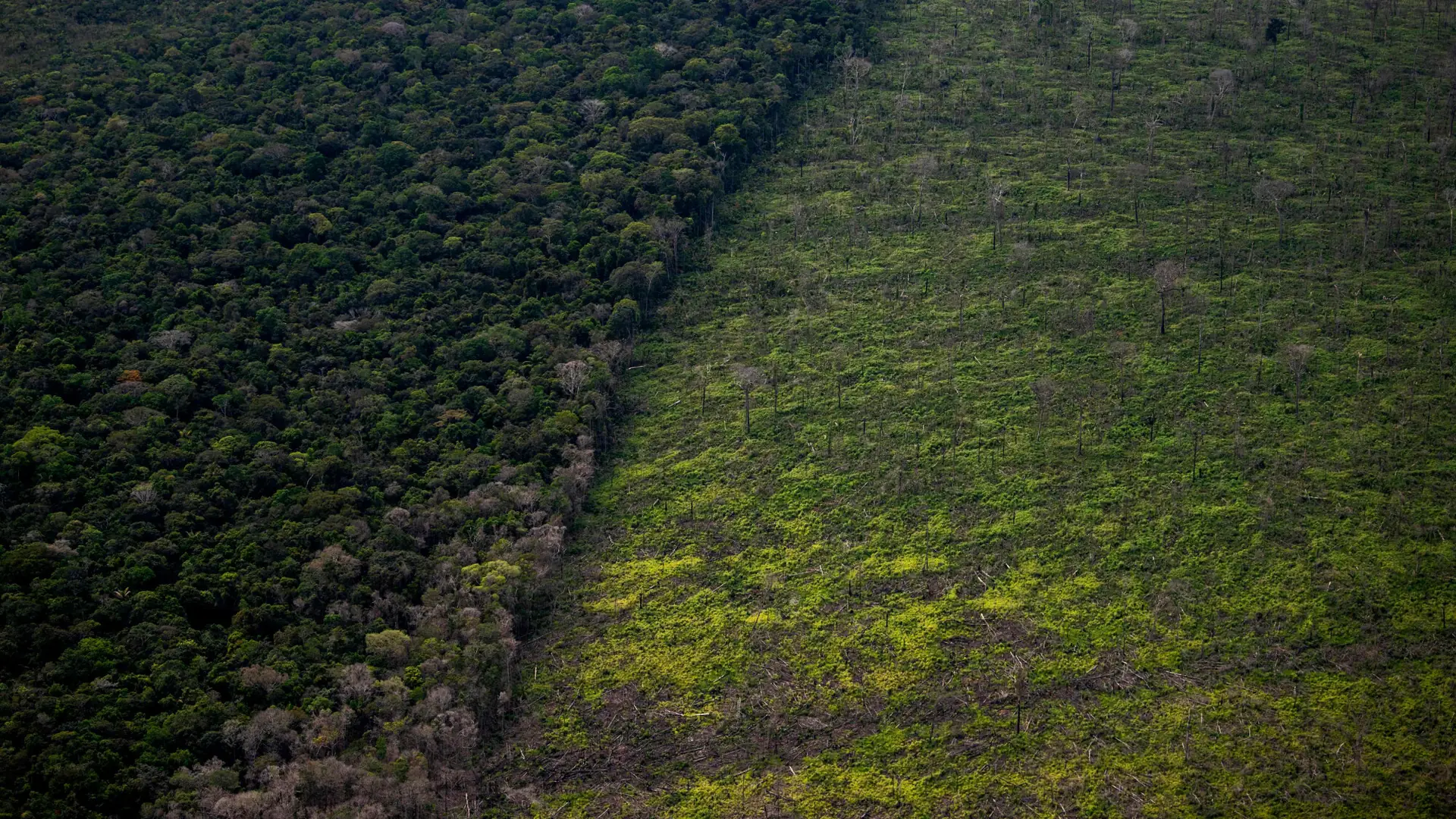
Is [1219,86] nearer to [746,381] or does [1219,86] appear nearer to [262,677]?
[746,381]

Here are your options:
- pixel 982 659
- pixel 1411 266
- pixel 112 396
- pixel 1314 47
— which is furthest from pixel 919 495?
pixel 1314 47

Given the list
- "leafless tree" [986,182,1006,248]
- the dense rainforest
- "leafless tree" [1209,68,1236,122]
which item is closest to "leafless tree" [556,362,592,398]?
the dense rainforest

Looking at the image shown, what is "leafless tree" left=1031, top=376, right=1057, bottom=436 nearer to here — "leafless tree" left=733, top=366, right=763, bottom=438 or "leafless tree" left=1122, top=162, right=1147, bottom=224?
"leafless tree" left=733, top=366, right=763, bottom=438

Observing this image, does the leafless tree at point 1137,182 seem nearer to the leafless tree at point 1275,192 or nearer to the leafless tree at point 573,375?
the leafless tree at point 1275,192

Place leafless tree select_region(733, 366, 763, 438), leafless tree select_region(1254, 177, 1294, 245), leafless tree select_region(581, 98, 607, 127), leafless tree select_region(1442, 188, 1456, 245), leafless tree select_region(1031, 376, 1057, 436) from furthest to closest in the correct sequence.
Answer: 1. leafless tree select_region(581, 98, 607, 127)
2. leafless tree select_region(1254, 177, 1294, 245)
3. leafless tree select_region(1442, 188, 1456, 245)
4. leafless tree select_region(733, 366, 763, 438)
5. leafless tree select_region(1031, 376, 1057, 436)

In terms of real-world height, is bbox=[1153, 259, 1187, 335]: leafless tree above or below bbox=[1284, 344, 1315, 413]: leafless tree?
above

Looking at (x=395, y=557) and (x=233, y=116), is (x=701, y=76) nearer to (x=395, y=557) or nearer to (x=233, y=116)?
(x=233, y=116)
